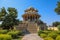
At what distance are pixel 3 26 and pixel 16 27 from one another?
4.96 metres

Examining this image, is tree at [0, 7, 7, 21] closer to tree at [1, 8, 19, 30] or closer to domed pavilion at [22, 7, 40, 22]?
tree at [1, 8, 19, 30]

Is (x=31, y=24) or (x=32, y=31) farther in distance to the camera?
(x=31, y=24)

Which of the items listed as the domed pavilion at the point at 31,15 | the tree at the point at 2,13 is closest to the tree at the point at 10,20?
the tree at the point at 2,13

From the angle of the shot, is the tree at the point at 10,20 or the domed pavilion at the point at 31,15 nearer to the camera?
the tree at the point at 10,20

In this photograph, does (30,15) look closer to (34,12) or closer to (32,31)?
(34,12)

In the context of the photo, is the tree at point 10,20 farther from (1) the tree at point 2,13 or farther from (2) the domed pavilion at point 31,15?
(2) the domed pavilion at point 31,15

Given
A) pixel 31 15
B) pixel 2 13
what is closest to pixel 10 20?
pixel 2 13

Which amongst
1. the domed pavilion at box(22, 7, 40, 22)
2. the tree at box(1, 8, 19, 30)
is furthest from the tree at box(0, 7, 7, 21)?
the domed pavilion at box(22, 7, 40, 22)

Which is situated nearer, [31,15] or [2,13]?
[2,13]

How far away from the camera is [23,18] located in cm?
4812

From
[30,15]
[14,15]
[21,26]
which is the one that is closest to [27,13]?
[30,15]

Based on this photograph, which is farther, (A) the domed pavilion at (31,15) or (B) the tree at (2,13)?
(A) the domed pavilion at (31,15)

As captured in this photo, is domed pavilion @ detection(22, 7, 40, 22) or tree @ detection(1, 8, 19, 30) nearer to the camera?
tree @ detection(1, 8, 19, 30)

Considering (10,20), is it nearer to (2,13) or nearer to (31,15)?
(2,13)
